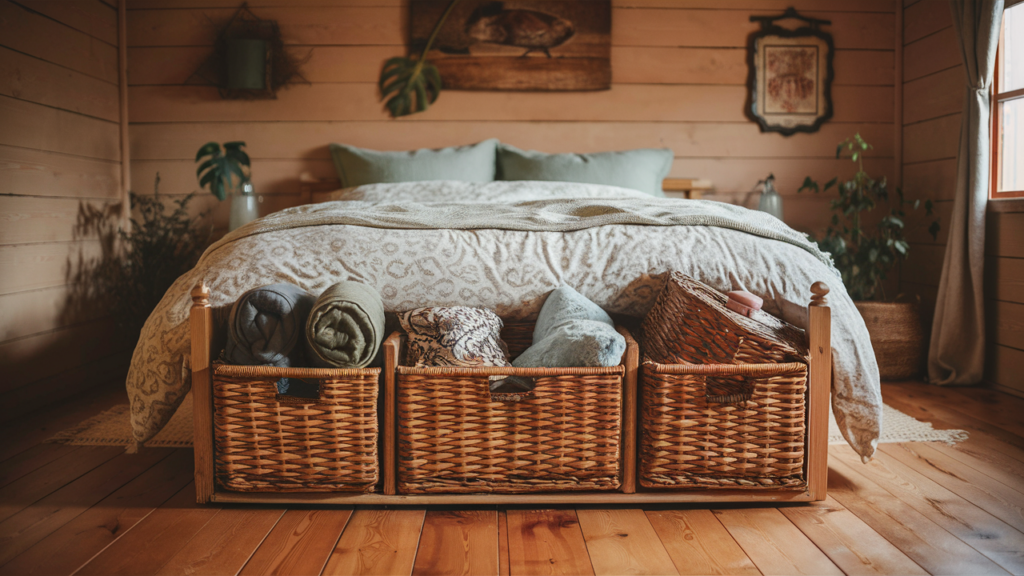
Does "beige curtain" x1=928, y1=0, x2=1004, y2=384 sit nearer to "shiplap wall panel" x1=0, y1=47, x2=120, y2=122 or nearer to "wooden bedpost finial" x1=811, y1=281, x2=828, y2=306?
"wooden bedpost finial" x1=811, y1=281, x2=828, y2=306

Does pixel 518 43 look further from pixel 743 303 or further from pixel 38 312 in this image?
pixel 38 312

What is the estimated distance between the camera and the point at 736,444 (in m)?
1.45

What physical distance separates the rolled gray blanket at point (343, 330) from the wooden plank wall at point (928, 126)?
270 cm

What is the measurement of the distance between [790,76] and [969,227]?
44.6 inches

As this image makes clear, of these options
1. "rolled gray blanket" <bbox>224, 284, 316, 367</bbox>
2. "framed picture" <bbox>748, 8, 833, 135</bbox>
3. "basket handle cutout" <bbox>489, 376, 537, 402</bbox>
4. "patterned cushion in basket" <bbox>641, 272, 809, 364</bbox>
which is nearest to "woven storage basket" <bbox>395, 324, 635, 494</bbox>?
"basket handle cutout" <bbox>489, 376, 537, 402</bbox>

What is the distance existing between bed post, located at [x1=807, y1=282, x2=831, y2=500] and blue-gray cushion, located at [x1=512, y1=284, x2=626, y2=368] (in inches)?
17.2

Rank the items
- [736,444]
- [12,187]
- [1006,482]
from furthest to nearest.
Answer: [12,187], [1006,482], [736,444]

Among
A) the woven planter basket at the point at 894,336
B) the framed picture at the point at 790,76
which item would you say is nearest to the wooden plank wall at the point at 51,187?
the framed picture at the point at 790,76

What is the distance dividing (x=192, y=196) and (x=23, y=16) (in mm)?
1016

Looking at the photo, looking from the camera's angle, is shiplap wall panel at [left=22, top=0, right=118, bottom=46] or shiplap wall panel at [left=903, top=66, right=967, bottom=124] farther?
shiplap wall panel at [left=903, top=66, right=967, bottom=124]

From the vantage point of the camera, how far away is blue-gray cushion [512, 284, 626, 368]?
1.40 m

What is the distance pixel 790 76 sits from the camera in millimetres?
3201

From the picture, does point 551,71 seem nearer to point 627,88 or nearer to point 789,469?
point 627,88

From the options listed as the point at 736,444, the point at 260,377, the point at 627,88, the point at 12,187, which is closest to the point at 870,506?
the point at 736,444
